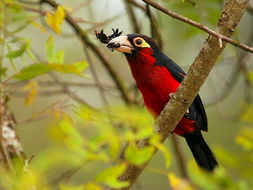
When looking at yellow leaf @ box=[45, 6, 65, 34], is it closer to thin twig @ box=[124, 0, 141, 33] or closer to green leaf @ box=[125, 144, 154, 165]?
green leaf @ box=[125, 144, 154, 165]

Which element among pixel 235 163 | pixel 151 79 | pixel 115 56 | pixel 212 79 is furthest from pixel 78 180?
pixel 235 163

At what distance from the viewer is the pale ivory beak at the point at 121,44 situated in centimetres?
387

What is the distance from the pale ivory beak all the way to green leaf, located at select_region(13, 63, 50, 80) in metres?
0.93

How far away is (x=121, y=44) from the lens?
399cm

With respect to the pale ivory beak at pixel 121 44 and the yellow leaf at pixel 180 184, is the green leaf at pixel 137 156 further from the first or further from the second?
the pale ivory beak at pixel 121 44

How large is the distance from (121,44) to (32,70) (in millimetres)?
1133

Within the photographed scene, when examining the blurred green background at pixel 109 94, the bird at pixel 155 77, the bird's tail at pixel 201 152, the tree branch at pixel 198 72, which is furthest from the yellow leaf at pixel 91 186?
the bird's tail at pixel 201 152

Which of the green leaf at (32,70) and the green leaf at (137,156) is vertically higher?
the green leaf at (137,156)

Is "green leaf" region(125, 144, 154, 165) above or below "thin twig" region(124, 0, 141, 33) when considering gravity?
above

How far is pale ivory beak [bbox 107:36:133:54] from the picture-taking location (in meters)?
3.87

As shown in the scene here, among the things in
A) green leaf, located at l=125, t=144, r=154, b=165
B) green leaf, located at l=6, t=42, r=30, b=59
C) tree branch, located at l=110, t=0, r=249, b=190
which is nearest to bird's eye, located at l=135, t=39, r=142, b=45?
tree branch, located at l=110, t=0, r=249, b=190

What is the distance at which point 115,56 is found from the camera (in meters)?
7.63

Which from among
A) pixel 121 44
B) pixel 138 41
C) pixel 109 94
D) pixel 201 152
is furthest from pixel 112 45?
pixel 109 94

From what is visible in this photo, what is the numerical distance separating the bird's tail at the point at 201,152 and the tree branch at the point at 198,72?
1268 mm
